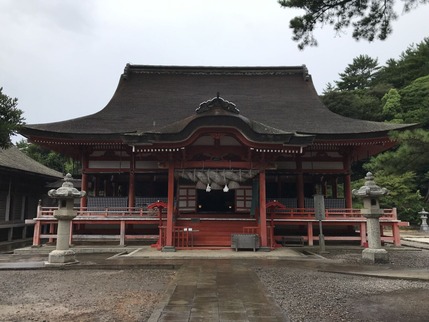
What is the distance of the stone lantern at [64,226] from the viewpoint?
9.45 m

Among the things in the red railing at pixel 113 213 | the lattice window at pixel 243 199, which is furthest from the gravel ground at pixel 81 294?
the lattice window at pixel 243 199

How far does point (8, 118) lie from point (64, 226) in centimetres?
372

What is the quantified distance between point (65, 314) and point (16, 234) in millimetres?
18284

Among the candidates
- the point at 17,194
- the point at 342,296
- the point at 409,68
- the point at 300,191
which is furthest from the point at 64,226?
the point at 409,68

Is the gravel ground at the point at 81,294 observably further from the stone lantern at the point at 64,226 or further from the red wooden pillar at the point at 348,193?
the red wooden pillar at the point at 348,193

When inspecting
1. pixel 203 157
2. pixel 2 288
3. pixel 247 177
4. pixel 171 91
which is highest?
pixel 171 91

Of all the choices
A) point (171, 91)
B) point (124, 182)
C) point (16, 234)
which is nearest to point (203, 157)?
point (124, 182)

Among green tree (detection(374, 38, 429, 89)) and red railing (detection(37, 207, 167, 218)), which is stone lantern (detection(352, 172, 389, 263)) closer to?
red railing (detection(37, 207, 167, 218))

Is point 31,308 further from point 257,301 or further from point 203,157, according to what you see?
point 203,157

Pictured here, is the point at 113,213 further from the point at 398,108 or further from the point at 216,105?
the point at 398,108

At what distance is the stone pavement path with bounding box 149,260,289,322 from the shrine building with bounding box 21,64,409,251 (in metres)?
4.78

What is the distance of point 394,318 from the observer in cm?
464

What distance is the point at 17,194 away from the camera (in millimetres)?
20016

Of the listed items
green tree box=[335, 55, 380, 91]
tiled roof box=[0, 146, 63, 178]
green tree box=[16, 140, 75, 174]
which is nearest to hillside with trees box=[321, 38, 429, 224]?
green tree box=[335, 55, 380, 91]
